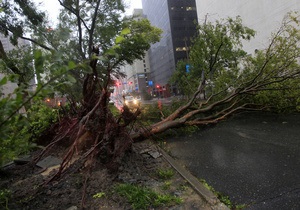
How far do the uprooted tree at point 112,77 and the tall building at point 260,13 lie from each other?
8.83 metres

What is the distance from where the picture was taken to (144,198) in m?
2.99

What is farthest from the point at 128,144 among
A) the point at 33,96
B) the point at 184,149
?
the point at 33,96

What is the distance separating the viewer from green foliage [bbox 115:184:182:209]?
2908mm

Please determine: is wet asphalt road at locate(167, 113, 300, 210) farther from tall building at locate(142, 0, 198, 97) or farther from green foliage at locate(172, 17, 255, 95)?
tall building at locate(142, 0, 198, 97)

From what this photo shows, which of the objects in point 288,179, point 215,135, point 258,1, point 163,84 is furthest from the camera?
point 163,84

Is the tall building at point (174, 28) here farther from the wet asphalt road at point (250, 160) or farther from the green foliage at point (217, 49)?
the wet asphalt road at point (250, 160)

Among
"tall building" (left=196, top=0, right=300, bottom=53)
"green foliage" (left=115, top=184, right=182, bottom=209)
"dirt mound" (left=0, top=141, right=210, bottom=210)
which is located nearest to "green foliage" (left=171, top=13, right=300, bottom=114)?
"dirt mound" (left=0, top=141, right=210, bottom=210)

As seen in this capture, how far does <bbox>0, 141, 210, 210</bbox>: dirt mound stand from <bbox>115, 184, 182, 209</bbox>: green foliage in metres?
0.08

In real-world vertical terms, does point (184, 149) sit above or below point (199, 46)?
below

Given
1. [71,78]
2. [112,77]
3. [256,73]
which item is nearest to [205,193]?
[71,78]

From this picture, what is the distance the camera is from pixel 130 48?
1456 centimetres

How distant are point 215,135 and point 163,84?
210ft

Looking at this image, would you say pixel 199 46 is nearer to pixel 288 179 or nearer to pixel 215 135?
pixel 215 135

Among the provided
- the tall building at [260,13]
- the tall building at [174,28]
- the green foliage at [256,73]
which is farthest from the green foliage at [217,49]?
the tall building at [174,28]
